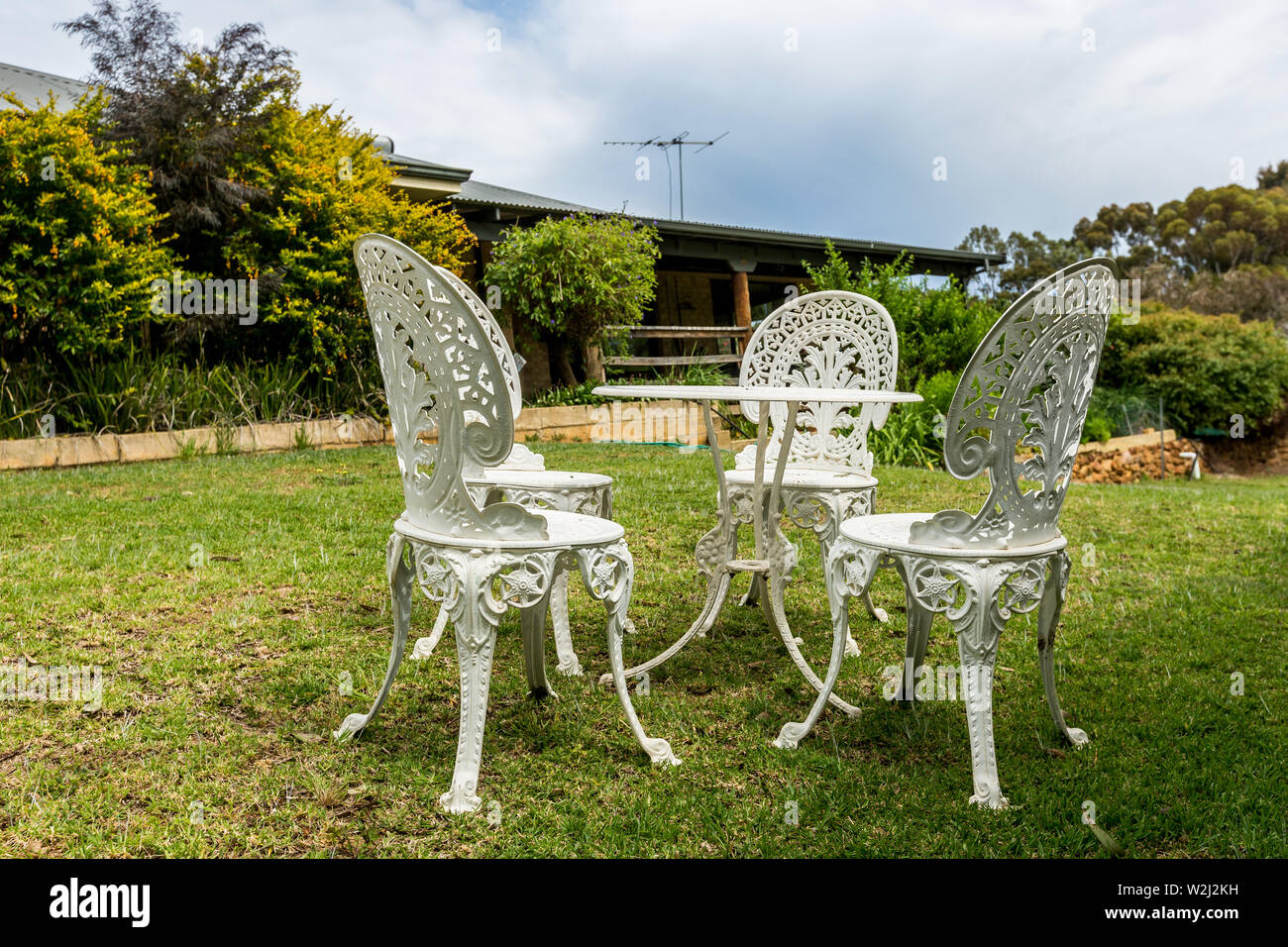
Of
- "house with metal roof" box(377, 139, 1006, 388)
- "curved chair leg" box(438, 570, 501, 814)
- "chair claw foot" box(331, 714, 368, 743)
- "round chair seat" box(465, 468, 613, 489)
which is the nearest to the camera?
"curved chair leg" box(438, 570, 501, 814)

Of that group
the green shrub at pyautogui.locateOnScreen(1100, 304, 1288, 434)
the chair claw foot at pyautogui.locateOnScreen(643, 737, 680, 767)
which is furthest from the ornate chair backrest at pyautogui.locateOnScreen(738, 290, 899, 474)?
the green shrub at pyautogui.locateOnScreen(1100, 304, 1288, 434)

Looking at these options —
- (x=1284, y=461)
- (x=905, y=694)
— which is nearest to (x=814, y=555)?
(x=905, y=694)

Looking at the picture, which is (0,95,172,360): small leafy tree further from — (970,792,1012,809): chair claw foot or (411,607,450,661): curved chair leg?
(970,792,1012,809): chair claw foot

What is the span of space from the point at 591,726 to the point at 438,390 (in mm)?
1187

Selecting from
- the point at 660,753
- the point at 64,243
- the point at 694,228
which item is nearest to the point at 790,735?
the point at 660,753

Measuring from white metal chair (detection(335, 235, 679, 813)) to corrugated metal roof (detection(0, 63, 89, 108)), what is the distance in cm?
1042

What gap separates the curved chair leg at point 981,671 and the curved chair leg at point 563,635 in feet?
4.80

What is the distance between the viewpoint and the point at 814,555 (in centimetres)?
511

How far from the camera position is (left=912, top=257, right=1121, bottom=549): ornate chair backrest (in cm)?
A: 228

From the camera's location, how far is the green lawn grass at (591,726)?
2.16 meters

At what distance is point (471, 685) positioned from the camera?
7.56ft

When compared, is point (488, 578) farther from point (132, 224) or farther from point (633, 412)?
point (633, 412)

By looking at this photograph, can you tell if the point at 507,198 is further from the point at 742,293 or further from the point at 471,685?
the point at 471,685

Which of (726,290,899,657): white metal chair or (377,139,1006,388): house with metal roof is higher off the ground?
(377,139,1006,388): house with metal roof
